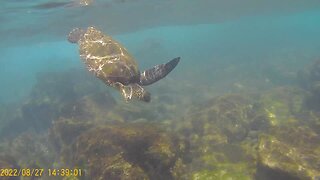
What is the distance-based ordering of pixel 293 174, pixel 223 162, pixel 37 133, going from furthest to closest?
pixel 37 133 < pixel 223 162 < pixel 293 174

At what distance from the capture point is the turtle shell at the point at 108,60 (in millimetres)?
8398

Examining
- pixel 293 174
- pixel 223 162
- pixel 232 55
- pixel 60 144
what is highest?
pixel 293 174

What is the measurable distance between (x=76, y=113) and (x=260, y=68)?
2414 cm

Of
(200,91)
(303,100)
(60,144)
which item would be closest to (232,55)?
(200,91)

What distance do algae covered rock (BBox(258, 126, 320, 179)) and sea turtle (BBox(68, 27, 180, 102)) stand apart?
335 cm

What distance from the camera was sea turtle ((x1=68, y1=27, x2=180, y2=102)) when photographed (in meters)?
8.17

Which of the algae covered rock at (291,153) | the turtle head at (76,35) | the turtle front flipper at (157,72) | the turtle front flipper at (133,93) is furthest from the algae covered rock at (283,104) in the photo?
the turtle head at (76,35)

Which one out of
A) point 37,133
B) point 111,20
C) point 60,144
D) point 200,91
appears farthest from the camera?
point 111,20

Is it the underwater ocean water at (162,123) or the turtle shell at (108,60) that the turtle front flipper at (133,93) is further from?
the underwater ocean water at (162,123)

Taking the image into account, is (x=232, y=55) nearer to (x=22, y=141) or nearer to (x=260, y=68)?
(x=260, y=68)

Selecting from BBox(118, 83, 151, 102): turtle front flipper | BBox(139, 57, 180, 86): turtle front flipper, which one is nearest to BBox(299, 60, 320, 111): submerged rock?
BBox(139, 57, 180, 86): turtle front flipper

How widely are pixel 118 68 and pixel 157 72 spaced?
107cm

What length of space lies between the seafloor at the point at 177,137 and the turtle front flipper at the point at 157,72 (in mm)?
1639

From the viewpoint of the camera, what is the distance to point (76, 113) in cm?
1709
